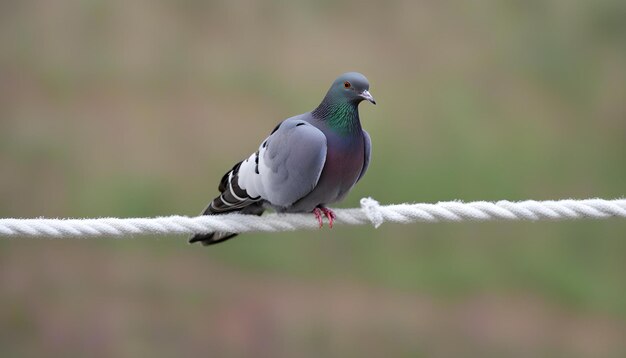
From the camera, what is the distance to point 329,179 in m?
1.66

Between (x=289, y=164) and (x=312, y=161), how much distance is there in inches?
1.8

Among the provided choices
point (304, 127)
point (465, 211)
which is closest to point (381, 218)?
point (465, 211)

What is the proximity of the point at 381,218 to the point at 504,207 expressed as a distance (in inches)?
8.5

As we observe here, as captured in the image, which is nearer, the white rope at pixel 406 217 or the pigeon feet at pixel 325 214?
the white rope at pixel 406 217

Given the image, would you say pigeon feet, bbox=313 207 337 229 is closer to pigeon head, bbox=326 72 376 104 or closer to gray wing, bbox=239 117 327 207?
gray wing, bbox=239 117 327 207

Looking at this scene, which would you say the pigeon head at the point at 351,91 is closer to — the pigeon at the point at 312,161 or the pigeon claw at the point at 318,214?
the pigeon at the point at 312,161

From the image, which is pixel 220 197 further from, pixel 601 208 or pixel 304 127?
pixel 601 208

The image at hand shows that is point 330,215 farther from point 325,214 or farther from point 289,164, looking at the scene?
point 289,164

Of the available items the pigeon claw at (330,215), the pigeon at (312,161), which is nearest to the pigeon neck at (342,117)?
the pigeon at (312,161)

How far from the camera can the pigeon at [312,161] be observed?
163cm

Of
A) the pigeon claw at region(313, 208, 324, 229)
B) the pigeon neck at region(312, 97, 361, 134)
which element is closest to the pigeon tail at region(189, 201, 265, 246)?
the pigeon claw at region(313, 208, 324, 229)

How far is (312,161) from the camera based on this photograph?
162cm

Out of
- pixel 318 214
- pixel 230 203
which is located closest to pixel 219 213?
pixel 230 203

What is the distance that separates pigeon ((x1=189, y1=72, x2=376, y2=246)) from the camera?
1.63 meters
